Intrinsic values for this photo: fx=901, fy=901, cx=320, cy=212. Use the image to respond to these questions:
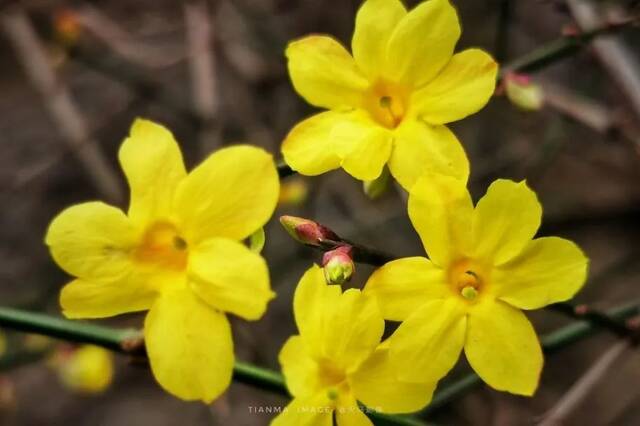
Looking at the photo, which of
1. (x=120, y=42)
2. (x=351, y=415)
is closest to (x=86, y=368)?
(x=120, y=42)

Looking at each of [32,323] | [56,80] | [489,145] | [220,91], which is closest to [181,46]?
[220,91]

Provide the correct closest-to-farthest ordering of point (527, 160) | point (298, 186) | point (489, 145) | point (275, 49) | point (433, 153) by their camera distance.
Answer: point (433, 153), point (298, 186), point (527, 160), point (275, 49), point (489, 145)

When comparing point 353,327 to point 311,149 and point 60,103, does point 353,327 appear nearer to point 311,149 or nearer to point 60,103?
point 311,149

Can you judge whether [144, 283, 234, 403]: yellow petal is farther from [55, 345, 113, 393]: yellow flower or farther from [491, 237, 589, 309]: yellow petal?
[55, 345, 113, 393]: yellow flower

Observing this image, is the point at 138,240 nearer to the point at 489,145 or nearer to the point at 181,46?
the point at 489,145

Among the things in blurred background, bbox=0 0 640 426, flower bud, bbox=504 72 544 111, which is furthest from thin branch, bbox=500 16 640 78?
blurred background, bbox=0 0 640 426
